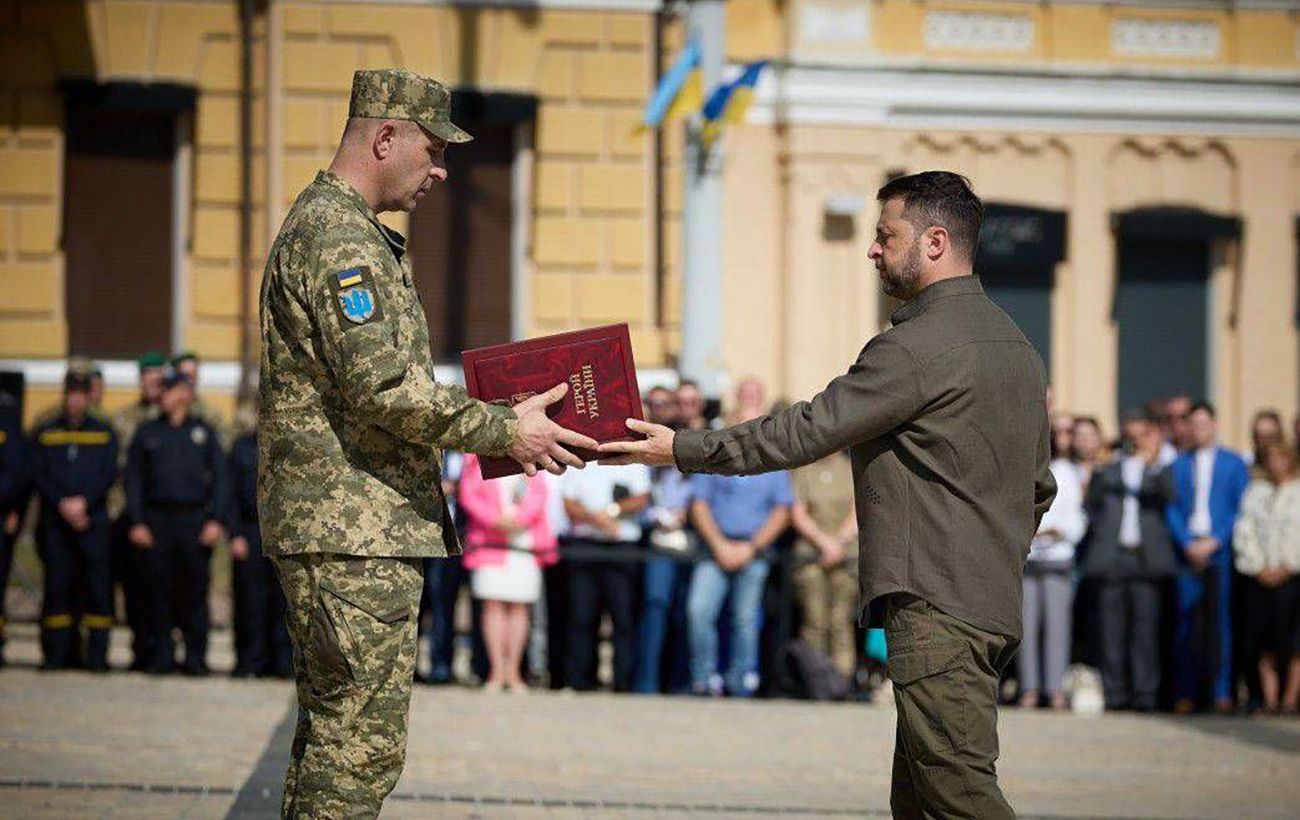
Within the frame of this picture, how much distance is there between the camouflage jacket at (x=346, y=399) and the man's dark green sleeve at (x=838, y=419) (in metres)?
0.76

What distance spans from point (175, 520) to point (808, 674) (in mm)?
4394

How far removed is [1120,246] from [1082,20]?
235 centimetres

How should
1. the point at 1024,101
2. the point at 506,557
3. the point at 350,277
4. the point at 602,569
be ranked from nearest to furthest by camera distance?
the point at 350,277 → the point at 506,557 → the point at 602,569 → the point at 1024,101

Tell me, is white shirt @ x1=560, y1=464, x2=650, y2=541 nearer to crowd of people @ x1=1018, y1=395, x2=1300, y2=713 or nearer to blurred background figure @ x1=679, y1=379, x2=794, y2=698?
blurred background figure @ x1=679, y1=379, x2=794, y2=698

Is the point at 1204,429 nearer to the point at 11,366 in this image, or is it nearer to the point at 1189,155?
the point at 1189,155

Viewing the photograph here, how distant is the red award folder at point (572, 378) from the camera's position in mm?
7125

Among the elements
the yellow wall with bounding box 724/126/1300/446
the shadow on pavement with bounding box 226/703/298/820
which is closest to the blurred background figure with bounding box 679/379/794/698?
the shadow on pavement with bounding box 226/703/298/820

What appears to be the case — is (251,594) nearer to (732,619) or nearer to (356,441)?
(732,619)

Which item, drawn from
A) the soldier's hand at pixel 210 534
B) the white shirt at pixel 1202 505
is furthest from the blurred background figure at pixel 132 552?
the white shirt at pixel 1202 505

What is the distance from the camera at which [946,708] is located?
21.4 ft

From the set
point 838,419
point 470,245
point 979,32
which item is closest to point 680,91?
point 470,245

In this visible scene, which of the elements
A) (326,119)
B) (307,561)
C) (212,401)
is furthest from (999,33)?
(307,561)

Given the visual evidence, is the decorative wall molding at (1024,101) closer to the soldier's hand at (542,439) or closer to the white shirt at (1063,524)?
the white shirt at (1063,524)

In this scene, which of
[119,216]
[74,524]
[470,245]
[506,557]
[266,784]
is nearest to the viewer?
[266,784]
